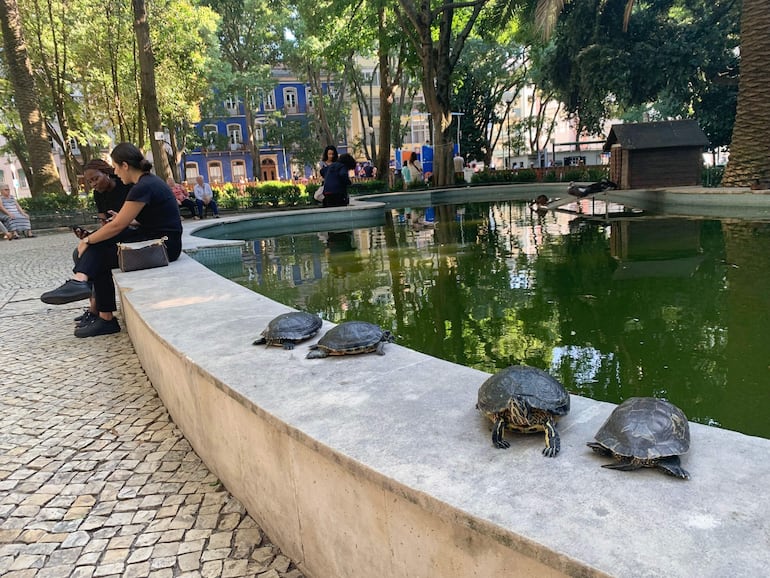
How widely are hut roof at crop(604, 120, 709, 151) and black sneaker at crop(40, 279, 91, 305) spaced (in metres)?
17.0

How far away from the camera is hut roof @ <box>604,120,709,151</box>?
→ 17.4m

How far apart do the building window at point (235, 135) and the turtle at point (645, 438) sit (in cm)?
5640

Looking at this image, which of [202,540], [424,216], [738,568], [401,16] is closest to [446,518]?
[738,568]

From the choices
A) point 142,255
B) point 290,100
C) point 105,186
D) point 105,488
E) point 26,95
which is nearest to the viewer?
point 105,488

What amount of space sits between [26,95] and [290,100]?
36.7m

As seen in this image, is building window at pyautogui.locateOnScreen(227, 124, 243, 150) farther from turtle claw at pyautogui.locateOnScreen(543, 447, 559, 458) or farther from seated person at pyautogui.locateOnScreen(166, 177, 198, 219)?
turtle claw at pyautogui.locateOnScreen(543, 447, 559, 458)

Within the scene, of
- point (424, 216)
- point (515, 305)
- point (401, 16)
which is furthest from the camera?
point (401, 16)

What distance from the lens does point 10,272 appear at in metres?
10.5

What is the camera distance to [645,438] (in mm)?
1788

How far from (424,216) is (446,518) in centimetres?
Answer: 1538

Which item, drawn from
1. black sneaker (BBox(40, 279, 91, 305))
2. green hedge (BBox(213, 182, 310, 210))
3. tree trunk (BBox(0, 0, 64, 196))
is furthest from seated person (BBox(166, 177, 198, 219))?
black sneaker (BBox(40, 279, 91, 305))

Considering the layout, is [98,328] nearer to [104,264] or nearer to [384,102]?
[104,264]

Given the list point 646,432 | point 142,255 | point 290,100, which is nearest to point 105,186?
point 142,255

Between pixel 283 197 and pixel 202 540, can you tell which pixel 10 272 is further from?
pixel 283 197
